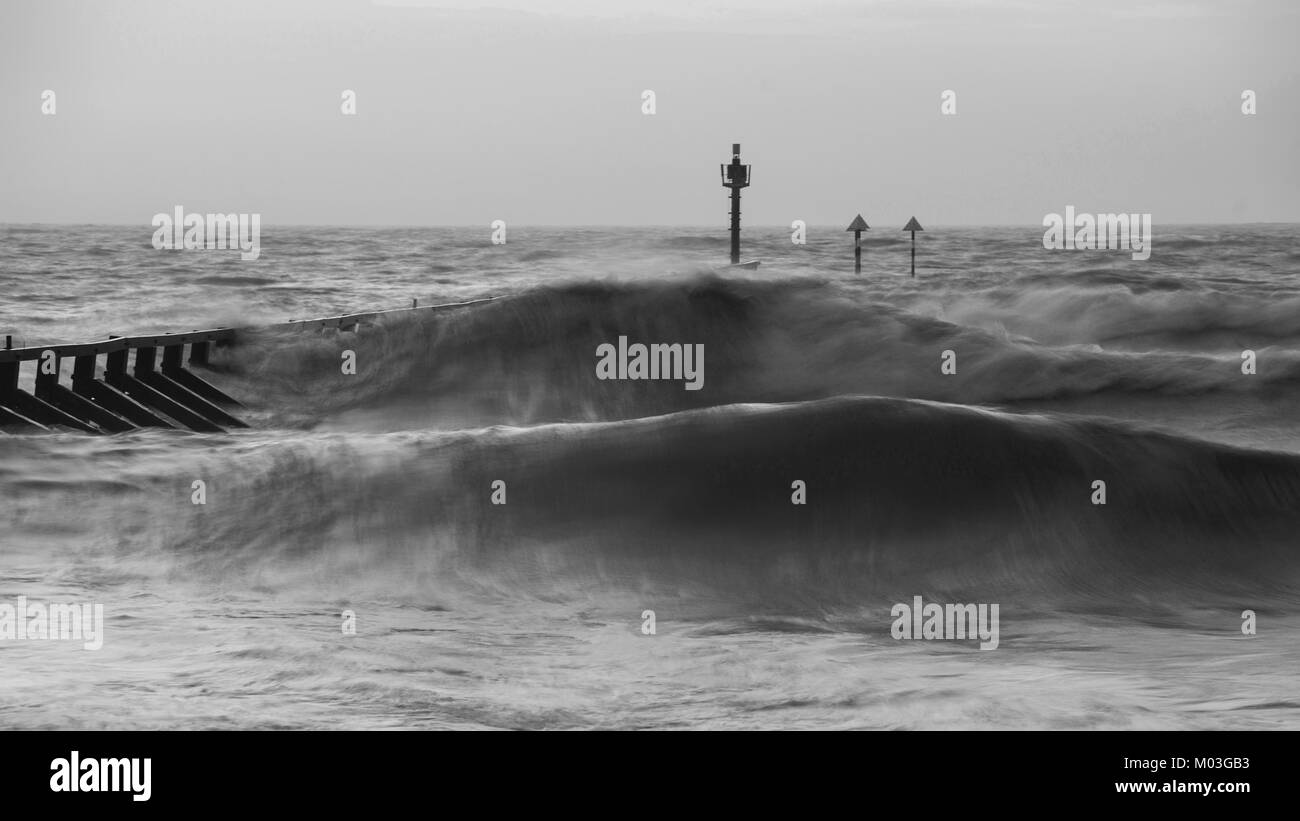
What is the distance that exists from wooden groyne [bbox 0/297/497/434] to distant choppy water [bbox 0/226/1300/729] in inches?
26.7

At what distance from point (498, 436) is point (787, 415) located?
10.4 feet

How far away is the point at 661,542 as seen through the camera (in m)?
12.1

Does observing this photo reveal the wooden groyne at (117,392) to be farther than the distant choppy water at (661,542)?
Yes

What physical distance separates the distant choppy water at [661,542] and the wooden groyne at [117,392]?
0.68m

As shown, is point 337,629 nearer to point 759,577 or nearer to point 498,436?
point 759,577

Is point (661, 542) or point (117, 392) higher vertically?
point (117, 392)

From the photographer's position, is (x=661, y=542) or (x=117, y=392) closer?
(x=661, y=542)

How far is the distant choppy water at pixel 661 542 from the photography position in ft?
25.1

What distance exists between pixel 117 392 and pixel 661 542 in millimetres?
7914

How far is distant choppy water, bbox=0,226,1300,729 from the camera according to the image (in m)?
7.65

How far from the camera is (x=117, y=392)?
16.1 metres

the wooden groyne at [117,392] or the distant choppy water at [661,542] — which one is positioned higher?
the wooden groyne at [117,392]
